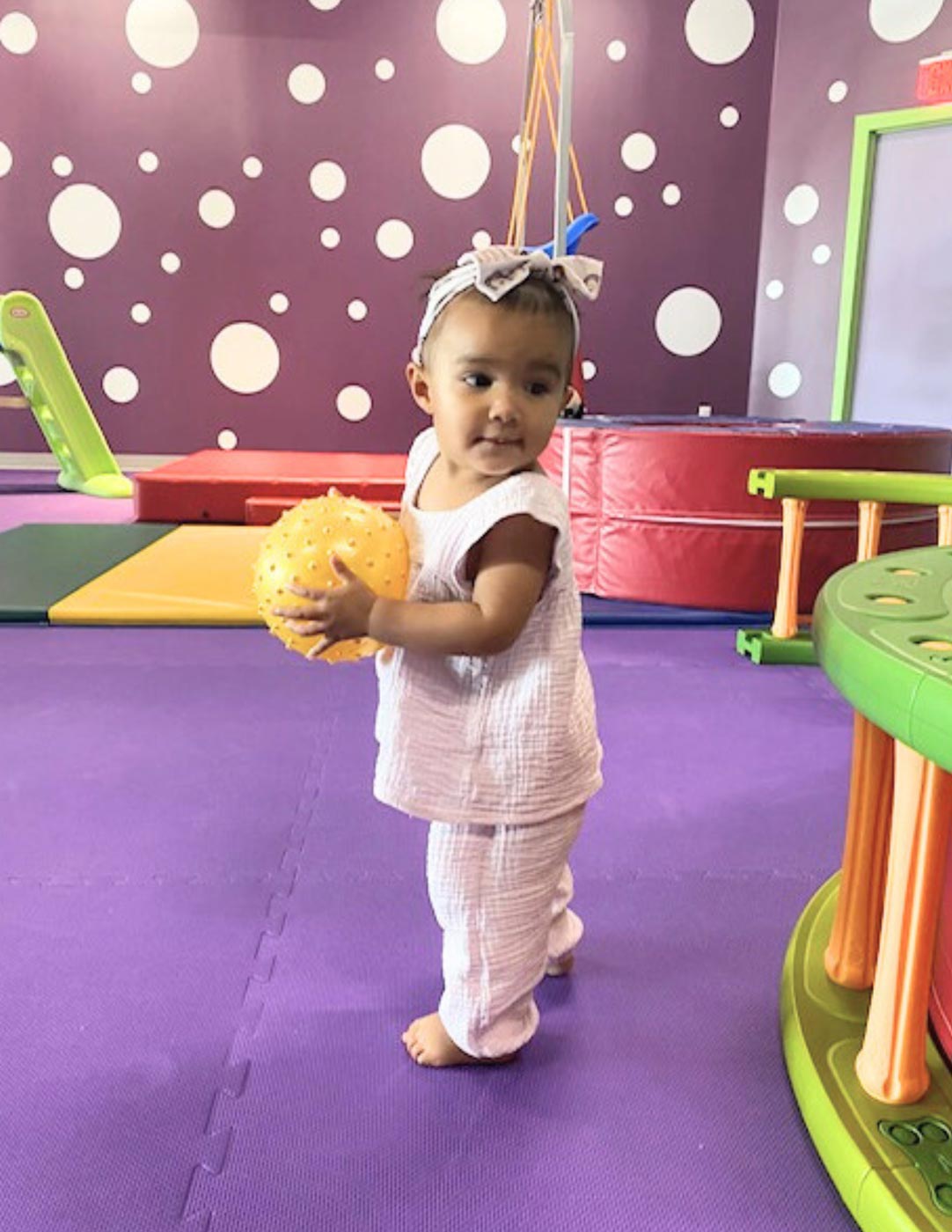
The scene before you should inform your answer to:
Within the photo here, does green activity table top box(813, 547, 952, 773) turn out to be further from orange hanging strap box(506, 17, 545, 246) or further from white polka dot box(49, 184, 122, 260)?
white polka dot box(49, 184, 122, 260)

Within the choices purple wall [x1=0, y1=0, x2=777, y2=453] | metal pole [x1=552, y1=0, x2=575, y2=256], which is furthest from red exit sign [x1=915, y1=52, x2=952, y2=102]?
metal pole [x1=552, y1=0, x2=575, y2=256]

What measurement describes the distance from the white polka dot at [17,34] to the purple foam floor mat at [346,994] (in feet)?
17.5

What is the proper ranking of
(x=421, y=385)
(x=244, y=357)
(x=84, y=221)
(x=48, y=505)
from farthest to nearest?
(x=244, y=357) → (x=84, y=221) → (x=48, y=505) → (x=421, y=385)

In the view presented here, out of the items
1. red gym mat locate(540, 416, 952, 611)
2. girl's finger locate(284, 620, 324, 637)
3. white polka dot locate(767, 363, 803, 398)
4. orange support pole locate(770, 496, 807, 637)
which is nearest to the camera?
girl's finger locate(284, 620, 324, 637)

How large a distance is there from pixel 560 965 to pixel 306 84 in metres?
6.06

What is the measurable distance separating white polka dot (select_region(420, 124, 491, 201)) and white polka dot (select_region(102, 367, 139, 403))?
7.14 ft

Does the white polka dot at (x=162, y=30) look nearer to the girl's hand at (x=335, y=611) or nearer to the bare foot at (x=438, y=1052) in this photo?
the girl's hand at (x=335, y=611)

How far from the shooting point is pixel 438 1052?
1.19 m

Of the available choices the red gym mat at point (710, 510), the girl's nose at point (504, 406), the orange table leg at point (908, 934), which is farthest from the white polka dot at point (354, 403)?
the orange table leg at point (908, 934)

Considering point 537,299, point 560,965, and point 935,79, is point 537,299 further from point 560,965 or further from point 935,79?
point 935,79

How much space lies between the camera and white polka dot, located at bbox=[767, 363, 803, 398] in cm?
614

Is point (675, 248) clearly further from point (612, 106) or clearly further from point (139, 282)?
point (139, 282)

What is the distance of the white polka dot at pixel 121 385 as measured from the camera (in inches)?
252

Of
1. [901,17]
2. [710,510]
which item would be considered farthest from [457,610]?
[901,17]
